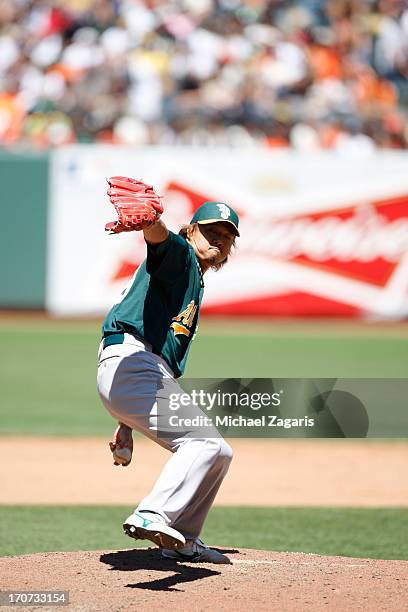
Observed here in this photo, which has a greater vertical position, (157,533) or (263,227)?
(157,533)

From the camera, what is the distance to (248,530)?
5.89m

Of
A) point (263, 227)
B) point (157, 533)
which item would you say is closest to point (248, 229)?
point (263, 227)

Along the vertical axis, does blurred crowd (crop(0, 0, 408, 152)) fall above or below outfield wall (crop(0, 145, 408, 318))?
above

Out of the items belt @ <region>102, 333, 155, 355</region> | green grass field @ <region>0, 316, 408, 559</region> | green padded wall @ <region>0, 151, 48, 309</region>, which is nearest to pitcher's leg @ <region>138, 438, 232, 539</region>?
belt @ <region>102, 333, 155, 355</region>

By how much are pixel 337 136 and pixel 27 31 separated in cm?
565

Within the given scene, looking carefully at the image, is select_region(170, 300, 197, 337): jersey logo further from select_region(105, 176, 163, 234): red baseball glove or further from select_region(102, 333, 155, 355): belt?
select_region(105, 176, 163, 234): red baseball glove

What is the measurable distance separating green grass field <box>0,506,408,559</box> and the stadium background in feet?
6.83

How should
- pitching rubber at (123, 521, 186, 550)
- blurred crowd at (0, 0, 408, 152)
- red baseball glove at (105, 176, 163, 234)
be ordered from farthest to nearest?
blurred crowd at (0, 0, 408, 152) < pitching rubber at (123, 521, 186, 550) < red baseball glove at (105, 176, 163, 234)

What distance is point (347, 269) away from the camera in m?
15.0

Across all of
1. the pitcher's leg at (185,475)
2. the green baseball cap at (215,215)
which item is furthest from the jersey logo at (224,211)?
the pitcher's leg at (185,475)

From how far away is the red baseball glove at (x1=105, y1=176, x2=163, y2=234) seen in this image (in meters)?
3.75

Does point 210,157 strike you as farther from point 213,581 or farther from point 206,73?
point 213,581

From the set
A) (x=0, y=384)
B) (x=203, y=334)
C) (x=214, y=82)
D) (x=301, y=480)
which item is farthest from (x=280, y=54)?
(x=301, y=480)

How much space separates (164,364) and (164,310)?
0.22 meters
